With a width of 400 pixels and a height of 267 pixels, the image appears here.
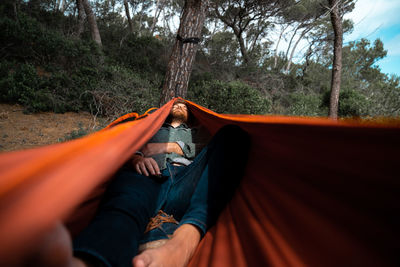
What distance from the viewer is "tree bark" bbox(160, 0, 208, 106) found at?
2393 mm

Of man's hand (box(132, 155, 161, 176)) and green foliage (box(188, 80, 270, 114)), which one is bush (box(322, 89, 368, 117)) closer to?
→ green foliage (box(188, 80, 270, 114))

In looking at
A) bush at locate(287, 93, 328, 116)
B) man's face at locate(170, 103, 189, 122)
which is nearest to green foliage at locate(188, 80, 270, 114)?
bush at locate(287, 93, 328, 116)

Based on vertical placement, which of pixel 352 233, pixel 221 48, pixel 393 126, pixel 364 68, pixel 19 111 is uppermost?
pixel 364 68

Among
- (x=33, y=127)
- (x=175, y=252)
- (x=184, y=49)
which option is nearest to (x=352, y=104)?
(x=184, y=49)

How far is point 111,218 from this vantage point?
604mm

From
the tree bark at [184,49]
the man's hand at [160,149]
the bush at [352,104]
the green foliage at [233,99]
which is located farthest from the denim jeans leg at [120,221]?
the bush at [352,104]

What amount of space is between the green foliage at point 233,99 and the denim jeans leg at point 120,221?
3.71 m

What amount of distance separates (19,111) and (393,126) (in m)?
4.32

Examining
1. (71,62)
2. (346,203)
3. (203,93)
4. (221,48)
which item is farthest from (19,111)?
(221,48)

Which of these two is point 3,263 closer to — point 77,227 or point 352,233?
point 77,227

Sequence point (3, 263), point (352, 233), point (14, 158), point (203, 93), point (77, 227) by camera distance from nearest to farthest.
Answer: point (3, 263) → point (14, 158) → point (352, 233) → point (77, 227) → point (203, 93)

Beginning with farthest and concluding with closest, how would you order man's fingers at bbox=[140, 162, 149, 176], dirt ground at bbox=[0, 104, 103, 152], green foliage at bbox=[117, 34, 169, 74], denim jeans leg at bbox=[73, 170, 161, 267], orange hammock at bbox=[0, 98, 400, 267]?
green foliage at bbox=[117, 34, 169, 74] → dirt ground at bbox=[0, 104, 103, 152] → man's fingers at bbox=[140, 162, 149, 176] → denim jeans leg at bbox=[73, 170, 161, 267] → orange hammock at bbox=[0, 98, 400, 267]

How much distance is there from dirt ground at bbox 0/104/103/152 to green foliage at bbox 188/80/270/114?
102 inches

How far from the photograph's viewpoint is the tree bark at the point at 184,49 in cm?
239
